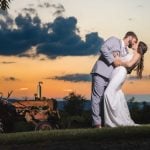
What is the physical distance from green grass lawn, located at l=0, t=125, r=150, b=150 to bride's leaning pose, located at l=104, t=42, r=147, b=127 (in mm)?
1792

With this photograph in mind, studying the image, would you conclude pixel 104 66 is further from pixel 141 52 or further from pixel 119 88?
pixel 141 52

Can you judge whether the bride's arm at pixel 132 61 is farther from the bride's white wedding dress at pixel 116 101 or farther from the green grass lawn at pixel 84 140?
the green grass lawn at pixel 84 140

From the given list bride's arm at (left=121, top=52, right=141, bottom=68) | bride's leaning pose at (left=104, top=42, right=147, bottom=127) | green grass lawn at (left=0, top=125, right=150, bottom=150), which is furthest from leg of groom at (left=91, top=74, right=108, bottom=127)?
green grass lawn at (left=0, top=125, right=150, bottom=150)

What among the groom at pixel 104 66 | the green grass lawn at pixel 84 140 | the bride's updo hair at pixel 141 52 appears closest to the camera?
Result: the green grass lawn at pixel 84 140

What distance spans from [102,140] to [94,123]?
349 centimetres

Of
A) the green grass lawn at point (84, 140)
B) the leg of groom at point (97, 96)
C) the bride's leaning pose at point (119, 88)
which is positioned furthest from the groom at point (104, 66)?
the green grass lawn at point (84, 140)

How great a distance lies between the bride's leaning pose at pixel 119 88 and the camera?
16359 mm

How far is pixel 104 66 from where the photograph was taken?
53.7 ft

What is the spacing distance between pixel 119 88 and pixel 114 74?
41 centimetres

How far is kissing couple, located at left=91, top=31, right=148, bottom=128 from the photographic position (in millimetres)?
16219

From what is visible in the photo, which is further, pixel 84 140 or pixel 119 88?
pixel 119 88

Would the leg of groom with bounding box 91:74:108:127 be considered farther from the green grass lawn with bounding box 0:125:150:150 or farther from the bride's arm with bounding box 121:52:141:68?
the green grass lawn with bounding box 0:125:150:150

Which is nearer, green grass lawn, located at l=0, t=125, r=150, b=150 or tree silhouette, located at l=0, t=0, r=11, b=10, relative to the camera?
green grass lawn, located at l=0, t=125, r=150, b=150

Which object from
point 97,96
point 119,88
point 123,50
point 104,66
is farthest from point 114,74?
point 97,96
